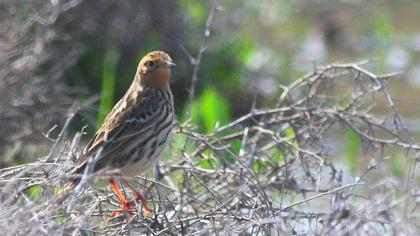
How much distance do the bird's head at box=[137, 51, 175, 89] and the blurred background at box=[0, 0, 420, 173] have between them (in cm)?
15

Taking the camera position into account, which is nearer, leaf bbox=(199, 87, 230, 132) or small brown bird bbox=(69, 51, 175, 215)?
small brown bird bbox=(69, 51, 175, 215)

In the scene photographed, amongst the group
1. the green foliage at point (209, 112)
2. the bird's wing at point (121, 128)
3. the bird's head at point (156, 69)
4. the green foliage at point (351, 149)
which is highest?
the bird's head at point (156, 69)

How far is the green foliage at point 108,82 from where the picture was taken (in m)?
9.53

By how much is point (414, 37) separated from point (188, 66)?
384 cm

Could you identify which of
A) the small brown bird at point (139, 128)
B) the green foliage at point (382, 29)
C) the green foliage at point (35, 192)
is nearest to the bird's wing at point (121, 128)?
the small brown bird at point (139, 128)

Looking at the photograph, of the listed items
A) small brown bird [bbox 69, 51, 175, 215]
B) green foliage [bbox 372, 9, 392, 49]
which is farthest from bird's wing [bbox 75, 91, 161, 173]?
green foliage [bbox 372, 9, 392, 49]

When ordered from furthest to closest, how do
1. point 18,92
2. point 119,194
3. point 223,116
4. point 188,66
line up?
point 188,66
point 223,116
point 18,92
point 119,194

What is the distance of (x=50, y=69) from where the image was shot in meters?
9.90

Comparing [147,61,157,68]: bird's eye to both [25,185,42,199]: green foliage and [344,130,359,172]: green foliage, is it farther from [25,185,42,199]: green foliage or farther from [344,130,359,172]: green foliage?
[344,130,359,172]: green foliage

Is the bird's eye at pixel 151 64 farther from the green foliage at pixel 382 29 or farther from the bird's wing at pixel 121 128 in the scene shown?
the green foliage at pixel 382 29

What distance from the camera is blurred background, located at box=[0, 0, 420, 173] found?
8.57m

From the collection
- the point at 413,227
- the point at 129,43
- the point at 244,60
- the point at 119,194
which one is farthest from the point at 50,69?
the point at 413,227

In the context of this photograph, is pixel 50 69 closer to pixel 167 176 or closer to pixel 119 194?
pixel 167 176

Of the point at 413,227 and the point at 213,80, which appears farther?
the point at 213,80
